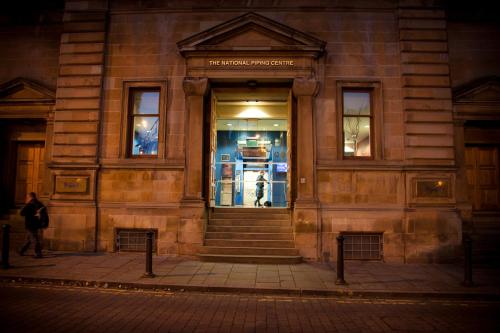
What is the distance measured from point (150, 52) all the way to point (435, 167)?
10.5 meters

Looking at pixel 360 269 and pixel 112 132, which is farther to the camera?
pixel 112 132

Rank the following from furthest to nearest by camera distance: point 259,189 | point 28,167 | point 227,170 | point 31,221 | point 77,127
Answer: point 227,170
point 259,189
point 28,167
point 77,127
point 31,221

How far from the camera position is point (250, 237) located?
11.2 m

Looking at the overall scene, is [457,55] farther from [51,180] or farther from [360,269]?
[51,180]

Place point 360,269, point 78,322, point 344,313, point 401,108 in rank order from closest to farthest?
point 78,322 → point 344,313 → point 360,269 → point 401,108

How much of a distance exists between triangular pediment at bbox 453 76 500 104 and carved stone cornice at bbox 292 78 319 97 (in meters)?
5.02

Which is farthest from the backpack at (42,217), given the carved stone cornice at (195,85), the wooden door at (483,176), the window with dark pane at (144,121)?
the wooden door at (483,176)

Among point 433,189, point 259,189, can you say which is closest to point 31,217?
point 259,189

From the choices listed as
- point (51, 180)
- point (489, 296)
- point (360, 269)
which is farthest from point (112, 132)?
point (489, 296)

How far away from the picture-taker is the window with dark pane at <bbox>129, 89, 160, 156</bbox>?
12188mm

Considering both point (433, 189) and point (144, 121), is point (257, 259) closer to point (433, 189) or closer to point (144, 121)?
point (433, 189)

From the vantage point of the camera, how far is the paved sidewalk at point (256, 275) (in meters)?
7.67

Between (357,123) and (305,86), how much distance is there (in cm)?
231

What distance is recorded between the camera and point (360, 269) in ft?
31.6
